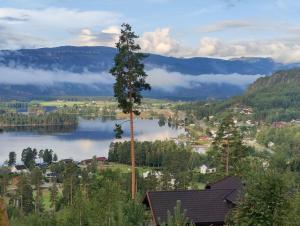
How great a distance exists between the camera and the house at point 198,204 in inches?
1073

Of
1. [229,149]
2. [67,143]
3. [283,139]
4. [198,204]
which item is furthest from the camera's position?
[67,143]

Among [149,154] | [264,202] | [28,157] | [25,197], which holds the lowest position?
[28,157]

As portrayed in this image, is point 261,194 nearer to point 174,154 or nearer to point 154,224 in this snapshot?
point 154,224

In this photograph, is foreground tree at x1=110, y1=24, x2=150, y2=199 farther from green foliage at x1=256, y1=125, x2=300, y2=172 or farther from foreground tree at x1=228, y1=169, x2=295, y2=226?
green foliage at x1=256, y1=125, x2=300, y2=172

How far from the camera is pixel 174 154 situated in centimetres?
11375

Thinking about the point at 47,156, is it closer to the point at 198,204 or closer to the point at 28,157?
the point at 28,157

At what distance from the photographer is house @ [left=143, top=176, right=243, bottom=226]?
89.4 ft

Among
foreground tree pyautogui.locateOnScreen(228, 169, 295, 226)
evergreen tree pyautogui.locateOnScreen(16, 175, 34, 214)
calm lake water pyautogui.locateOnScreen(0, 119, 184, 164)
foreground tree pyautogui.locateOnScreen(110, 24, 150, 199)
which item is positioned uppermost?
foreground tree pyautogui.locateOnScreen(110, 24, 150, 199)

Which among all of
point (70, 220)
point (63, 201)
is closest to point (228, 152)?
point (70, 220)

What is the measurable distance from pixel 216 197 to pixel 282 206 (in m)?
11.0

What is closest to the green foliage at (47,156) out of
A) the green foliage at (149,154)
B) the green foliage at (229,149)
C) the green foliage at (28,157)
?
the green foliage at (28,157)

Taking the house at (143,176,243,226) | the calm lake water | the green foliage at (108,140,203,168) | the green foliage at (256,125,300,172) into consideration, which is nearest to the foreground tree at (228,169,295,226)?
the house at (143,176,243,226)

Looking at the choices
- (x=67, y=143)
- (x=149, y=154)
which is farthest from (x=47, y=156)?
(x=67, y=143)

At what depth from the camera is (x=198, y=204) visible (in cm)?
2811
